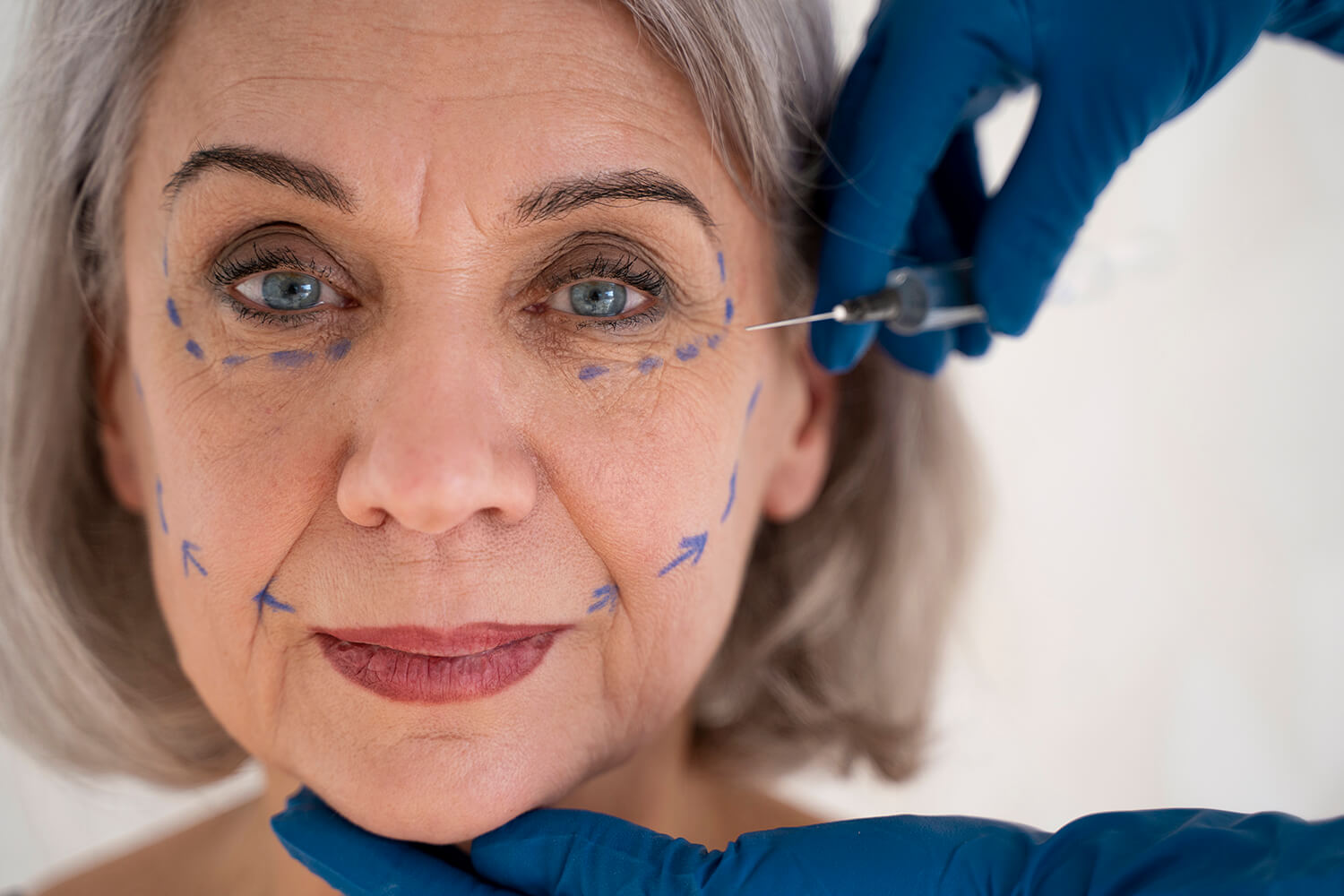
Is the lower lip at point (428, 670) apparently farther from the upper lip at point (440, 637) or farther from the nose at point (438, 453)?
the nose at point (438, 453)

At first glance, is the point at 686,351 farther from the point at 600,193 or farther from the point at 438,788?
the point at 438,788

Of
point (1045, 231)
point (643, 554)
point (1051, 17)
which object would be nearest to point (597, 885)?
point (643, 554)

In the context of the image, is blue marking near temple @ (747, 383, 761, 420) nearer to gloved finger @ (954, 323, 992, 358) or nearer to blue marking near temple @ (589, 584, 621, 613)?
blue marking near temple @ (589, 584, 621, 613)

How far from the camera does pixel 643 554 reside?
1.38 meters

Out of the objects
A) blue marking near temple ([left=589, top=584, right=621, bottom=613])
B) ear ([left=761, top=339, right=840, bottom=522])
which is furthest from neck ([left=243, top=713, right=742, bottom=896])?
ear ([left=761, top=339, right=840, bottom=522])

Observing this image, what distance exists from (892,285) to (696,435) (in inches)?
15.7

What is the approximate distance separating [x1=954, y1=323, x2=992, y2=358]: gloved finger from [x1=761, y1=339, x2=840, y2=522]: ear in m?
0.23

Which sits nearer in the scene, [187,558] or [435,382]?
[435,382]

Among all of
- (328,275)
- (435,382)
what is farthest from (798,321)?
(328,275)

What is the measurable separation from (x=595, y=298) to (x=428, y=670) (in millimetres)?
518

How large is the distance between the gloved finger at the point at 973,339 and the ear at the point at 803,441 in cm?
23

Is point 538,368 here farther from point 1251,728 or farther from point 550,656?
point 1251,728

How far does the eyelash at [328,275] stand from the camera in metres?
1.36

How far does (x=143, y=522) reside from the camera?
6.37 feet
